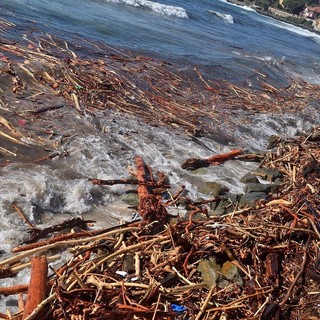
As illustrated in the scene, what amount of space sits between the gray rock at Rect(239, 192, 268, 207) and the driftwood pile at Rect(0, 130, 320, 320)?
0.54m

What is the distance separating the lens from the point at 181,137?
8.63 metres

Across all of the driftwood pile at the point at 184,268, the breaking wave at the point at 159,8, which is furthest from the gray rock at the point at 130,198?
the breaking wave at the point at 159,8

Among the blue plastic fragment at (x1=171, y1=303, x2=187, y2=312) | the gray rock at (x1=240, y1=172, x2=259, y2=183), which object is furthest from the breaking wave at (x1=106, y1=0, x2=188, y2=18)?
the blue plastic fragment at (x1=171, y1=303, x2=187, y2=312)

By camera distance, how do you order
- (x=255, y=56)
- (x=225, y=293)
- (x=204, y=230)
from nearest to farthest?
(x=225, y=293)
(x=204, y=230)
(x=255, y=56)

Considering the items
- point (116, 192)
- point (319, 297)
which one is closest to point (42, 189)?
point (116, 192)

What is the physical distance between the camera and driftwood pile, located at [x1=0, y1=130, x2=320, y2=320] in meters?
3.35

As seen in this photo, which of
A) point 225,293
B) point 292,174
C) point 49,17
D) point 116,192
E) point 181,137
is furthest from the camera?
point 49,17

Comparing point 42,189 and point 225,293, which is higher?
point 225,293

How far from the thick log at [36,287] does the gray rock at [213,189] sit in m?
3.65

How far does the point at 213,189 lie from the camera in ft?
22.0

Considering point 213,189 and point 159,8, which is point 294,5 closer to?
point 159,8

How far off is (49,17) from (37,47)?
594 cm

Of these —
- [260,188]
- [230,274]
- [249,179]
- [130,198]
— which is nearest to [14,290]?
[230,274]

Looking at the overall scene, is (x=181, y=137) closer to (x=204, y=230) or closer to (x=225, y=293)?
(x=204, y=230)
